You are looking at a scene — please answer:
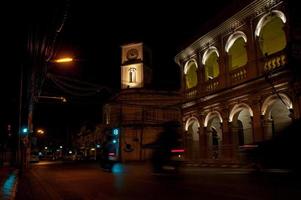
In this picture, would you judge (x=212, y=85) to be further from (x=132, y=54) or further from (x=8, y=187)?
(x=132, y=54)

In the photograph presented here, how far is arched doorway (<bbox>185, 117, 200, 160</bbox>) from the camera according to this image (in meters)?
27.0

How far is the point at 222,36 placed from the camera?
2347cm

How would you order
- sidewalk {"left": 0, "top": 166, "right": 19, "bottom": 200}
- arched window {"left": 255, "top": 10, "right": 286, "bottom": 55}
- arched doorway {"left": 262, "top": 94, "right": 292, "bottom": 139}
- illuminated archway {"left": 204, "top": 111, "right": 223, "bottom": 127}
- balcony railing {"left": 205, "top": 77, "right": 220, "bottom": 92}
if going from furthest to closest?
balcony railing {"left": 205, "top": 77, "right": 220, "bottom": 92}, illuminated archway {"left": 204, "top": 111, "right": 223, "bottom": 127}, arched window {"left": 255, "top": 10, "right": 286, "bottom": 55}, arched doorway {"left": 262, "top": 94, "right": 292, "bottom": 139}, sidewalk {"left": 0, "top": 166, "right": 19, "bottom": 200}

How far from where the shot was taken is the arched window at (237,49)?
73.6 ft

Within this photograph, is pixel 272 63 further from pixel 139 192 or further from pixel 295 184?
pixel 139 192

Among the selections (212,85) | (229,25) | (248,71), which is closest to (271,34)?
(229,25)

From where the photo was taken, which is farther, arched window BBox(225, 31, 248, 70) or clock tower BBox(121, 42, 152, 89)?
clock tower BBox(121, 42, 152, 89)

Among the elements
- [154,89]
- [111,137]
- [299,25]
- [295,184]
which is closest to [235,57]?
[299,25]

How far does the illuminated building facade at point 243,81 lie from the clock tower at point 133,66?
20.1 metres

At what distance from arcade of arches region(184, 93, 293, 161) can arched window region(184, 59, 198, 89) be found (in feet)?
9.99

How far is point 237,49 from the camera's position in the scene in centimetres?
2464

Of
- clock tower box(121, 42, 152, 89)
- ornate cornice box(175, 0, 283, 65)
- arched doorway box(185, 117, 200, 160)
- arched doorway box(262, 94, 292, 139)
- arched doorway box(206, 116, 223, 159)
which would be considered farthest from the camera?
clock tower box(121, 42, 152, 89)

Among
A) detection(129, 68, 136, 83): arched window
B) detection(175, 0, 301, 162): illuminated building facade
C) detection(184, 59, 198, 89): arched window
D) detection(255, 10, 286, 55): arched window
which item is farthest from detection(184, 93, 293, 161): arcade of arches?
detection(129, 68, 136, 83): arched window

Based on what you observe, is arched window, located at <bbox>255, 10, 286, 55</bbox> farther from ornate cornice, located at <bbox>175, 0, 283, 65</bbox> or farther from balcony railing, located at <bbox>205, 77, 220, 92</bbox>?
balcony railing, located at <bbox>205, 77, 220, 92</bbox>
